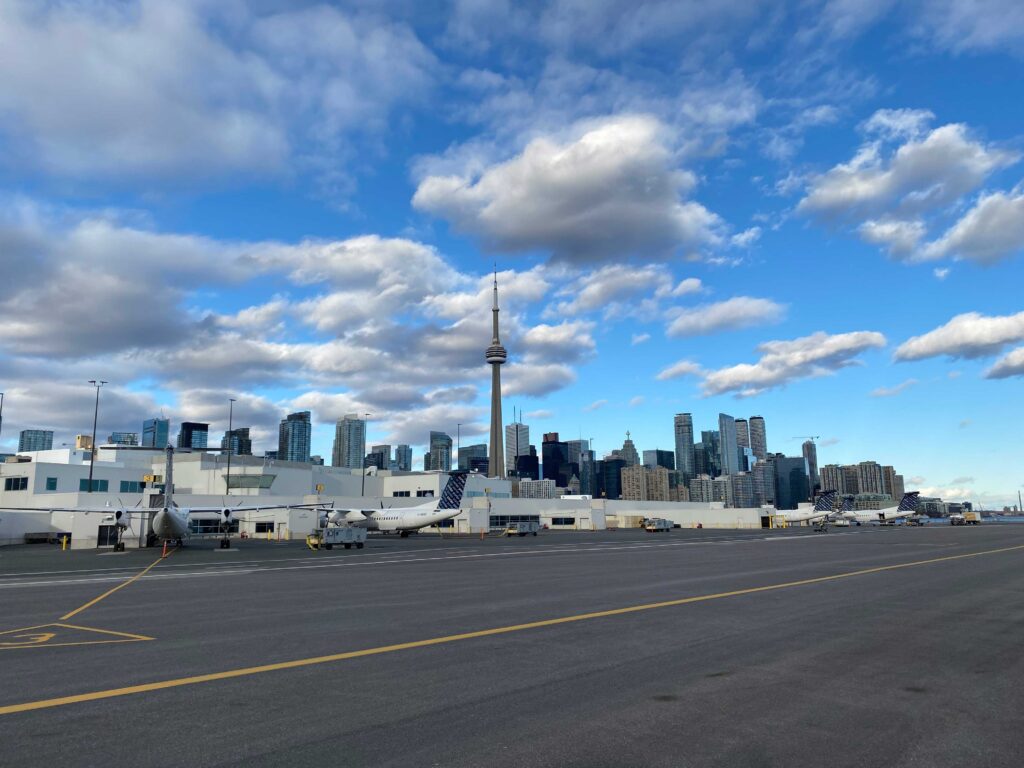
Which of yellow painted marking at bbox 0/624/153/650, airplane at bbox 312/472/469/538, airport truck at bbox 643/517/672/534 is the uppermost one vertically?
airplane at bbox 312/472/469/538

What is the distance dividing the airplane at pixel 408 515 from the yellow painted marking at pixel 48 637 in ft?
207

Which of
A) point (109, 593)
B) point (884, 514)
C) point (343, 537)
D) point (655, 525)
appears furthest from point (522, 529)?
point (884, 514)

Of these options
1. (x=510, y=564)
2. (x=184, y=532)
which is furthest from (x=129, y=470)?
(x=510, y=564)

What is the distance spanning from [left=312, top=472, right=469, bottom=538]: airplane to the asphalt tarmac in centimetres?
5696

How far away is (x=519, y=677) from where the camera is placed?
34.8ft

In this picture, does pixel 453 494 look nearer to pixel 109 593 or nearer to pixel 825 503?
pixel 109 593

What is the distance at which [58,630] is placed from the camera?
15.7 meters

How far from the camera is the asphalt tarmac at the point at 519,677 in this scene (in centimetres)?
747

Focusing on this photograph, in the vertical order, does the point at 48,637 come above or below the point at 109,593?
above

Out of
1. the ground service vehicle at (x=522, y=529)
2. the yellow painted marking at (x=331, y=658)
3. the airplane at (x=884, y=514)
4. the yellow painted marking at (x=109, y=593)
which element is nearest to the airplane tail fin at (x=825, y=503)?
the airplane at (x=884, y=514)

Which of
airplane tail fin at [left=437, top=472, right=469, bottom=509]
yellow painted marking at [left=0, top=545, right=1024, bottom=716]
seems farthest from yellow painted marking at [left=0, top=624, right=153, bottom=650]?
airplane tail fin at [left=437, top=472, right=469, bottom=509]

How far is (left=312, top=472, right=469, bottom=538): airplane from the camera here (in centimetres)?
7931

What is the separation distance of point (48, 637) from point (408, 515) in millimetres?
66681

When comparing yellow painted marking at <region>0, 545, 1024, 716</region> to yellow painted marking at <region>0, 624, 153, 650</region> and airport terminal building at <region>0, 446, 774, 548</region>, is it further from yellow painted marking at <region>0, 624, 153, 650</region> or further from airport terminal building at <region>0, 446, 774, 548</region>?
airport terminal building at <region>0, 446, 774, 548</region>
